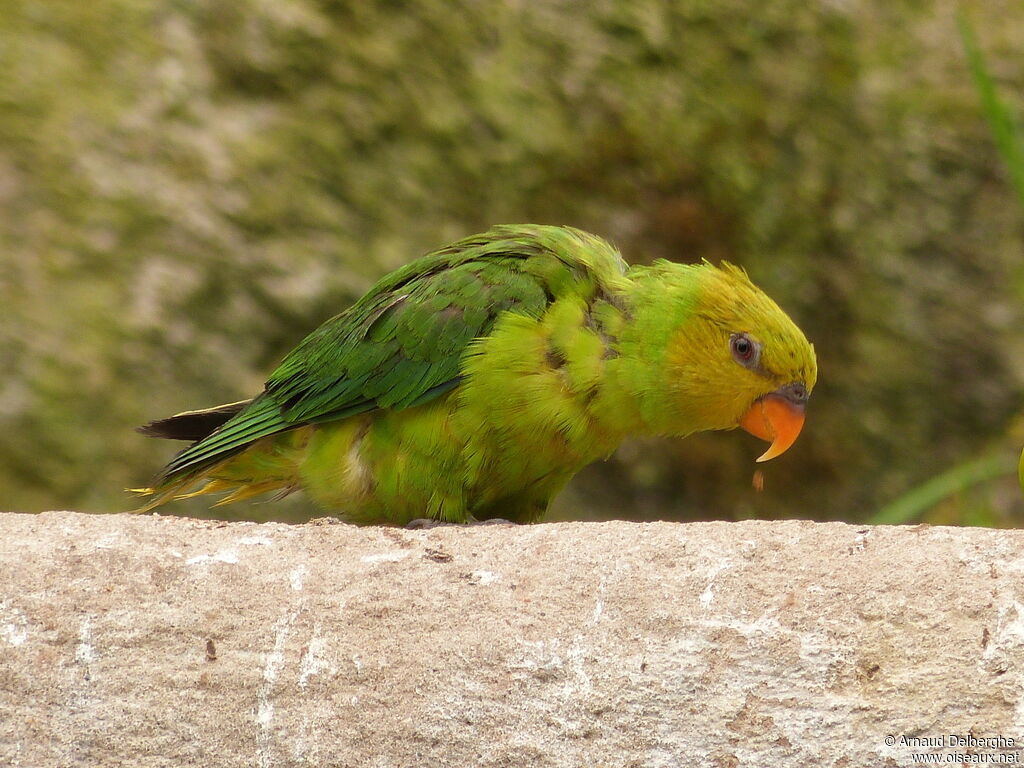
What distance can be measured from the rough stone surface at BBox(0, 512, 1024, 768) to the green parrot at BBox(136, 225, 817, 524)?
2.71 ft

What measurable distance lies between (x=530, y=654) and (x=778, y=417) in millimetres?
1427

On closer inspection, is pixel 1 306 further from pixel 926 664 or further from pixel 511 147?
pixel 926 664

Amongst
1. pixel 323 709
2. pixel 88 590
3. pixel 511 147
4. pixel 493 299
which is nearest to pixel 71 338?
pixel 511 147

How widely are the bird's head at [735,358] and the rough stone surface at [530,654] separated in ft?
3.02

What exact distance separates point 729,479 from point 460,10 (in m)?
2.77

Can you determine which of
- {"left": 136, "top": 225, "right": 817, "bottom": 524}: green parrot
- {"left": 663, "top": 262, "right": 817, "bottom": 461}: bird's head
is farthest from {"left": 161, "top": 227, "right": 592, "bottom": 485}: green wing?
{"left": 663, "top": 262, "right": 817, "bottom": 461}: bird's head

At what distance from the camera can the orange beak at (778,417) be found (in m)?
3.58

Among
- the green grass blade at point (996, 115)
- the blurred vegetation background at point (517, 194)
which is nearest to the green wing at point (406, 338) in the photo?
the green grass blade at point (996, 115)

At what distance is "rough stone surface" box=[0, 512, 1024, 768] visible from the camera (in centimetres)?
238

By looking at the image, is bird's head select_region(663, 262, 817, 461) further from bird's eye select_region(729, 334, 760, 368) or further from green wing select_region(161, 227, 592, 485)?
green wing select_region(161, 227, 592, 485)

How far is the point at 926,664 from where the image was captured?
2391 mm

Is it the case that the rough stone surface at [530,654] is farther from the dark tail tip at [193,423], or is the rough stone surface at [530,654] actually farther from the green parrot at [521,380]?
the dark tail tip at [193,423]

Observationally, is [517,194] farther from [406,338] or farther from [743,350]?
[743,350]

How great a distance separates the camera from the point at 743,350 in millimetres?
3539
